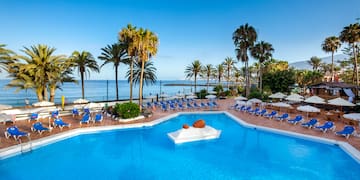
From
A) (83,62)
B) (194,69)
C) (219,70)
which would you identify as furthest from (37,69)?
(219,70)

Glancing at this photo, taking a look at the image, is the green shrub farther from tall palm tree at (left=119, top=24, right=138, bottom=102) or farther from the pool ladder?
the pool ladder

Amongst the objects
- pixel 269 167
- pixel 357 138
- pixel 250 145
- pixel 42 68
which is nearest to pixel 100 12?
pixel 42 68

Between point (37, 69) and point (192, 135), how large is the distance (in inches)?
589

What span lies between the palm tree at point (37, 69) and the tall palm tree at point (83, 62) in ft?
6.16

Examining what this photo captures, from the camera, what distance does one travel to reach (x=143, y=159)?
26.3 feet

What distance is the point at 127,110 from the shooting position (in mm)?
13469

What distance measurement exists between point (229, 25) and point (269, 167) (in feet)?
78.5

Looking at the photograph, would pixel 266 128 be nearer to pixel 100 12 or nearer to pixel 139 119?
pixel 139 119

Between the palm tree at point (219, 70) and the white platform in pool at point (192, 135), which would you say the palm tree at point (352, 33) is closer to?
the palm tree at point (219, 70)

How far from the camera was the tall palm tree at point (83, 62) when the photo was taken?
18.8m

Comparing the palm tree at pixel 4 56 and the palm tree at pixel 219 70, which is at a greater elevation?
the palm tree at pixel 219 70

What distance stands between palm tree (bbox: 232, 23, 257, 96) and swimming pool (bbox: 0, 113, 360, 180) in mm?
16113

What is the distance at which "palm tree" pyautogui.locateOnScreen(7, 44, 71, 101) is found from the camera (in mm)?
14945

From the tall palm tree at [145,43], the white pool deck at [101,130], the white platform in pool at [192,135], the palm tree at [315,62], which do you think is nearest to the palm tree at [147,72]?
the tall palm tree at [145,43]
